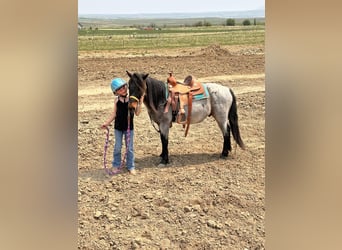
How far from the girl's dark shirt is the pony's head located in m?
0.06

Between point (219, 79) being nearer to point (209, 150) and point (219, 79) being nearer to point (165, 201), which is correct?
point (209, 150)

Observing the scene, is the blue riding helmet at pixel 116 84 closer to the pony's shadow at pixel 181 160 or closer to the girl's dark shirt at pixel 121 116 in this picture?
the girl's dark shirt at pixel 121 116

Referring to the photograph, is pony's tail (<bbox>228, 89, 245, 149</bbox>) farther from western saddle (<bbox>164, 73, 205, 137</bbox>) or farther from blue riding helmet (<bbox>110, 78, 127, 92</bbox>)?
blue riding helmet (<bbox>110, 78, 127, 92</bbox>)

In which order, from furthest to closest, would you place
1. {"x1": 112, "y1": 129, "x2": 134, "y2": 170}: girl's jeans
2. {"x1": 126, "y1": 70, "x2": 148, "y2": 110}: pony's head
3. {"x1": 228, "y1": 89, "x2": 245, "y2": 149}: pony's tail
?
{"x1": 228, "y1": 89, "x2": 245, "y2": 149}: pony's tail
{"x1": 112, "y1": 129, "x2": 134, "y2": 170}: girl's jeans
{"x1": 126, "y1": 70, "x2": 148, "y2": 110}: pony's head

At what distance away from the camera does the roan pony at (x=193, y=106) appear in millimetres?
2533

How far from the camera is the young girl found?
8.39 feet

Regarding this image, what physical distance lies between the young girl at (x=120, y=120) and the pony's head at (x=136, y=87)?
1.0 inches

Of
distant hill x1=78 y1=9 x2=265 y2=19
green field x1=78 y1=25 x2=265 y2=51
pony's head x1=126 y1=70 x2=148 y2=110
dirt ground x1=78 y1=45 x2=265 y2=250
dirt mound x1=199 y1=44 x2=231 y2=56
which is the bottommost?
dirt ground x1=78 y1=45 x2=265 y2=250

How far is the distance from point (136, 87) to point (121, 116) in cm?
17

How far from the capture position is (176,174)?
267 centimetres

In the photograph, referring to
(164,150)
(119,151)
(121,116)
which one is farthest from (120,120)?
(164,150)

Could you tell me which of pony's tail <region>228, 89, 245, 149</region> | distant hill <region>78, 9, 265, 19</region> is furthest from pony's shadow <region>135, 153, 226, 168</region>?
distant hill <region>78, 9, 265, 19</region>
